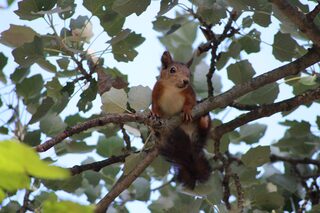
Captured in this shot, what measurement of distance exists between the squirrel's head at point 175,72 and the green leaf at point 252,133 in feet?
1.47

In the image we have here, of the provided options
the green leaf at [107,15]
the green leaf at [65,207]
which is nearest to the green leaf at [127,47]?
the green leaf at [107,15]

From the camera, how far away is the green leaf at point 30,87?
90.0 inches

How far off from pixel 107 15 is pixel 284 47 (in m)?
0.81

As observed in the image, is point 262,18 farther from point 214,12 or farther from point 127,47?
point 127,47

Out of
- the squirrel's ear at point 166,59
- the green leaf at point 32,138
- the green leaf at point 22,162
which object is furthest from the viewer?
the squirrel's ear at point 166,59

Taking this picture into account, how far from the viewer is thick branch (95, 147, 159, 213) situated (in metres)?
1.53

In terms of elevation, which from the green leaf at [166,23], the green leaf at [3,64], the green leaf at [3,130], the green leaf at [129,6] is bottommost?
the green leaf at [3,130]

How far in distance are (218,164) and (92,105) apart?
74 centimetres

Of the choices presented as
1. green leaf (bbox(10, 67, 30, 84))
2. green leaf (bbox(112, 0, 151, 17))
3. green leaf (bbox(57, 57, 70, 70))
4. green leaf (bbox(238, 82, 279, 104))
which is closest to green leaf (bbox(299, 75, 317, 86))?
green leaf (bbox(238, 82, 279, 104))

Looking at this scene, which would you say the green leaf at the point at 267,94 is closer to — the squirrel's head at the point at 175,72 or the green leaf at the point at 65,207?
the squirrel's head at the point at 175,72

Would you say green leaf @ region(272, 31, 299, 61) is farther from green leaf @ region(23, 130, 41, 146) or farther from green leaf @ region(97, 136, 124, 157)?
green leaf @ region(23, 130, 41, 146)

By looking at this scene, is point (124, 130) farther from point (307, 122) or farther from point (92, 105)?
point (307, 122)

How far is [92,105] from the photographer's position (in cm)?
227

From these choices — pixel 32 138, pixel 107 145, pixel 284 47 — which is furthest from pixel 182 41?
pixel 32 138
